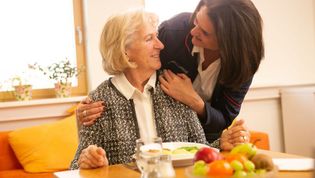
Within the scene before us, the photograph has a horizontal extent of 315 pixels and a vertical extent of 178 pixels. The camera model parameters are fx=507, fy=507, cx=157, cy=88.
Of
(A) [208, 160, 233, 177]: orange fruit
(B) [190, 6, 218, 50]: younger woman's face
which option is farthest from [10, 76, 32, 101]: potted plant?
(A) [208, 160, 233, 177]: orange fruit

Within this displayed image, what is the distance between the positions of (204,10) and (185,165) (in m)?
0.69

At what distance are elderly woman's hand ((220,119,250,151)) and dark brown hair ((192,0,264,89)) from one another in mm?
260

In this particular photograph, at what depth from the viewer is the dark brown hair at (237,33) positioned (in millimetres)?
2041

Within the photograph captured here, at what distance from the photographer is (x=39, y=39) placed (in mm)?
4031

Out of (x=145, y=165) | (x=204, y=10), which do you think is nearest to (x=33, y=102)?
(x=204, y=10)

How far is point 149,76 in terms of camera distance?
223 cm

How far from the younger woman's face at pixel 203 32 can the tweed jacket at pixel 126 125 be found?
0.86ft

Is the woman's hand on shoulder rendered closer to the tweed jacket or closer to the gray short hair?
the tweed jacket

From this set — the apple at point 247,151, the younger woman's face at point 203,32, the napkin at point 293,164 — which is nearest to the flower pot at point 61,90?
the younger woman's face at point 203,32

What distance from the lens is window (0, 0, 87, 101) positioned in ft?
13.0

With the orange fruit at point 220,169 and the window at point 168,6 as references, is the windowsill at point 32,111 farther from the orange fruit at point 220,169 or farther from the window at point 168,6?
the orange fruit at point 220,169

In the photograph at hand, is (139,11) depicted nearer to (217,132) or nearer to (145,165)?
(217,132)

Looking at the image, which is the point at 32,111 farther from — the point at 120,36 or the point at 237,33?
the point at 237,33

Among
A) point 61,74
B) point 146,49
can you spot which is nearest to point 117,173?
point 146,49
